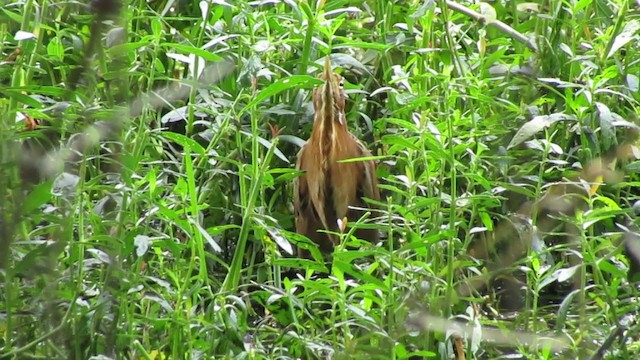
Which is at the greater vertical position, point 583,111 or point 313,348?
point 583,111

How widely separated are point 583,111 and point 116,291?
1.32 metres

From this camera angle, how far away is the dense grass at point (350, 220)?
2.15 meters

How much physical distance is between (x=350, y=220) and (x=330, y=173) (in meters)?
0.15

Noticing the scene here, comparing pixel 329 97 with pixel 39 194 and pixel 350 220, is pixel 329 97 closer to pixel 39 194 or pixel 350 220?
pixel 350 220

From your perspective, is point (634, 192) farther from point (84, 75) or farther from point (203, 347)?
point (84, 75)

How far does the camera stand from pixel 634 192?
10.3 feet

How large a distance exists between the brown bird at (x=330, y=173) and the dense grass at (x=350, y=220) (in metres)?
0.09

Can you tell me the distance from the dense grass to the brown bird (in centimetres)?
9

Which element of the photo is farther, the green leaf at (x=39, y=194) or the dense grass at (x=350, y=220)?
the dense grass at (x=350, y=220)

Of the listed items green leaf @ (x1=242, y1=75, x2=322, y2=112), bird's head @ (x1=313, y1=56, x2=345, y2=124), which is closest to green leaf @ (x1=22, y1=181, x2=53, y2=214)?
green leaf @ (x1=242, y1=75, x2=322, y2=112)

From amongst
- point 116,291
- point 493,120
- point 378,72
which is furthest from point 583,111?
point 116,291

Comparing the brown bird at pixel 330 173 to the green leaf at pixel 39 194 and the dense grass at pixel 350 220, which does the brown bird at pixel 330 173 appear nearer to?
the dense grass at pixel 350 220

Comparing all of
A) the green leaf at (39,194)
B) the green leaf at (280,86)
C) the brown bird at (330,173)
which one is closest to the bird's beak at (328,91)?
the brown bird at (330,173)

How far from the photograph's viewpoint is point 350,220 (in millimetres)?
3250
